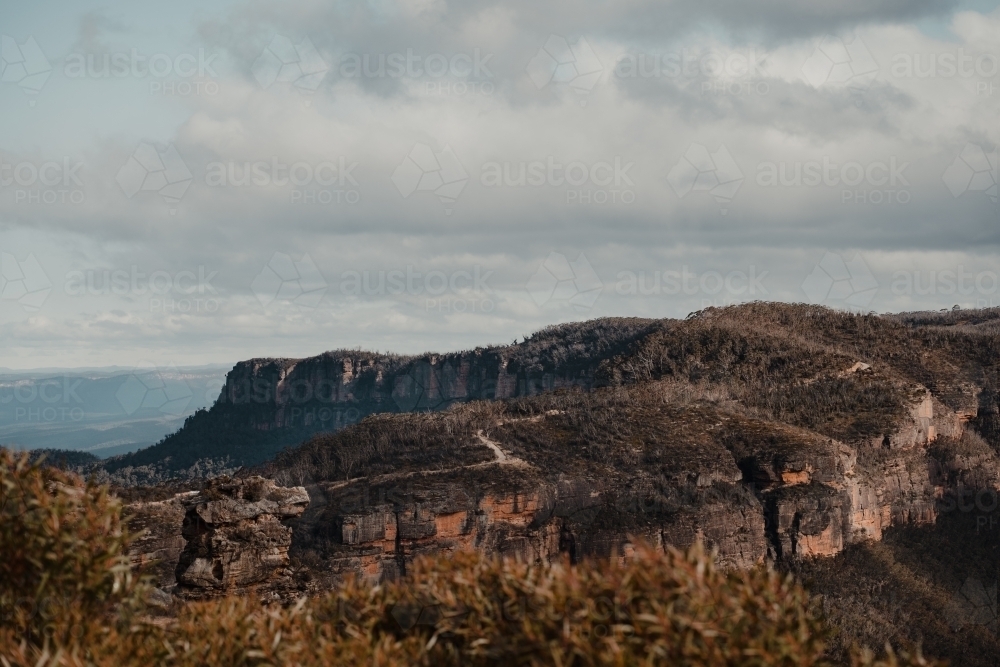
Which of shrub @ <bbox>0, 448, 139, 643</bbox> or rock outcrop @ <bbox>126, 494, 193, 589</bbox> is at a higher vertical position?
shrub @ <bbox>0, 448, 139, 643</bbox>

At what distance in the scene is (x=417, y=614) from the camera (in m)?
16.7

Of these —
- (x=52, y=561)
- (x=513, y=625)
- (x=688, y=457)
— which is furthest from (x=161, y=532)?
(x=513, y=625)

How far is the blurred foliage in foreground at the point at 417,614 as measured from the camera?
13250 mm

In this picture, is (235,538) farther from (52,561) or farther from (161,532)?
(161,532)

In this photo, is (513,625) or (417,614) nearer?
(513,625)

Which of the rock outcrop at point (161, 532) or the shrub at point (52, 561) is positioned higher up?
the shrub at point (52, 561)

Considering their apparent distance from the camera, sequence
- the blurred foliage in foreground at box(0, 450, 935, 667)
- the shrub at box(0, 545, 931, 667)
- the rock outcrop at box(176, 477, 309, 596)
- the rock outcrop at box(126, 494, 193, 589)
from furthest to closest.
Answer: the rock outcrop at box(126, 494, 193, 589) → the rock outcrop at box(176, 477, 309, 596) → the blurred foliage in foreground at box(0, 450, 935, 667) → the shrub at box(0, 545, 931, 667)

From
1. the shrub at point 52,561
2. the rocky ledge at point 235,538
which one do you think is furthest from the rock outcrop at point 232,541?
the shrub at point 52,561

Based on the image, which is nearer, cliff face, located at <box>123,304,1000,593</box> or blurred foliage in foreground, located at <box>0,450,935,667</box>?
blurred foliage in foreground, located at <box>0,450,935,667</box>

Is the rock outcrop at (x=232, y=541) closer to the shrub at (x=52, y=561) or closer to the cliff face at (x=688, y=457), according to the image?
the shrub at (x=52, y=561)

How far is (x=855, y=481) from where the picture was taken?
243ft

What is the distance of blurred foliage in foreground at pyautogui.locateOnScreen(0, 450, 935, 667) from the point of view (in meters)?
13.2

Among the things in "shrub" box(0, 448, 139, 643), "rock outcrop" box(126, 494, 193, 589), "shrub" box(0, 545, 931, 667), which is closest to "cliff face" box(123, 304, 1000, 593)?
"rock outcrop" box(126, 494, 193, 589)

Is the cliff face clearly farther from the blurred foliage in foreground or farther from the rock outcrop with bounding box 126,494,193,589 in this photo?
the blurred foliage in foreground
